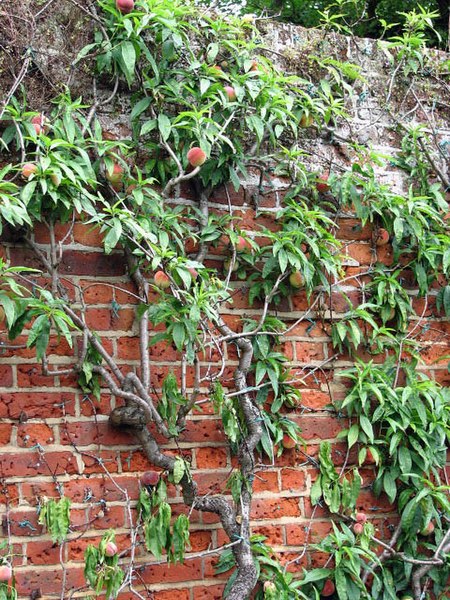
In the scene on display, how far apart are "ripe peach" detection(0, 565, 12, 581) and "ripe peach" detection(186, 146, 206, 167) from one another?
1.43m

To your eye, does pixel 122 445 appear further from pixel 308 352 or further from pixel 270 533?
pixel 308 352

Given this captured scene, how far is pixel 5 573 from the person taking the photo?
2.29 metres

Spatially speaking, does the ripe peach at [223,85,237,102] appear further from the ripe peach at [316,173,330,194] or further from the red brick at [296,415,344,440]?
the red brick at [296,415,344,440]

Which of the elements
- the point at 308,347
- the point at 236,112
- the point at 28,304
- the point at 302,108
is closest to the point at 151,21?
the point at 236,112

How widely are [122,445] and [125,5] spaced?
148cm

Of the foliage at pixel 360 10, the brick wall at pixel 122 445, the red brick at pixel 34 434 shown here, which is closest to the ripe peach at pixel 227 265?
the brick wall at pixel 122 445

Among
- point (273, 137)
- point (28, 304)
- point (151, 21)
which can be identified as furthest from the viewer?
point (273, 137)

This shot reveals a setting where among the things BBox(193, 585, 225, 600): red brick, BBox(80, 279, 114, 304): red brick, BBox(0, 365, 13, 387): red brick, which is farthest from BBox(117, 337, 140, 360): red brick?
BBox(193, 585, 225, 600): red brick

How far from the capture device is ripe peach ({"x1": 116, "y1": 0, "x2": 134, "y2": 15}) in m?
2.64

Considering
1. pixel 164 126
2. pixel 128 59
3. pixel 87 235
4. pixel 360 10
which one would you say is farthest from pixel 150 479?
pixel 360 10

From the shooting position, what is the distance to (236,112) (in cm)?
286

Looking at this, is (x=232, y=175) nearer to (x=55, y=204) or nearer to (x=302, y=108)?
(x=302, y=108)

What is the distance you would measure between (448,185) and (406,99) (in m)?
0.41

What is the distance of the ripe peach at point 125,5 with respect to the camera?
8.67ft
